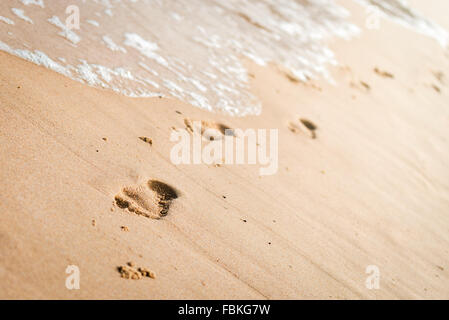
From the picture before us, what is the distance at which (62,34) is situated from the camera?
3547 millimetres

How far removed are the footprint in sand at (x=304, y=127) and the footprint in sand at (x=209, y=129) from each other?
70 centimetres

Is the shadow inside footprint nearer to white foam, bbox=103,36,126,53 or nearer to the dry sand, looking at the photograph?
the dry sand

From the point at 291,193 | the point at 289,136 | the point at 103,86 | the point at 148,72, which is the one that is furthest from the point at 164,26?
the point at 291,193

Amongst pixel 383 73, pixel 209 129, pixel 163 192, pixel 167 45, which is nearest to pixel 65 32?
pixel 167 45

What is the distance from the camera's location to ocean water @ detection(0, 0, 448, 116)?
10.9 ft

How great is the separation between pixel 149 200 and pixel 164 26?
8.61 ft

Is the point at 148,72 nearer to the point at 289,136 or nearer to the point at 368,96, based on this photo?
the point at 289,136

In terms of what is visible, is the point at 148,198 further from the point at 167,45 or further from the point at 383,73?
the point at 383,73

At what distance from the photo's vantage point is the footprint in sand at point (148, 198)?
7.83 feet

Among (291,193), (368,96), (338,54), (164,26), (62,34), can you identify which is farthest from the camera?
(338,54)

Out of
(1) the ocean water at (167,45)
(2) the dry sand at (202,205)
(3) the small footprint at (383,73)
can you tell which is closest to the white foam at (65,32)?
(1) the ocean water at (167,45)

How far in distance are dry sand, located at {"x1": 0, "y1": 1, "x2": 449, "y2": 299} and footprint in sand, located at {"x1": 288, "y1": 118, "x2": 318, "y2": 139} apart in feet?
0.10

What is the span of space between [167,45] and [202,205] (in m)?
2.20

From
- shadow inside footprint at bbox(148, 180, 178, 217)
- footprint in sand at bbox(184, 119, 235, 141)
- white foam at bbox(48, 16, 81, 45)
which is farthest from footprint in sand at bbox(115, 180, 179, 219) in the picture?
white foam at bbox(48, 16, 81, 45)
